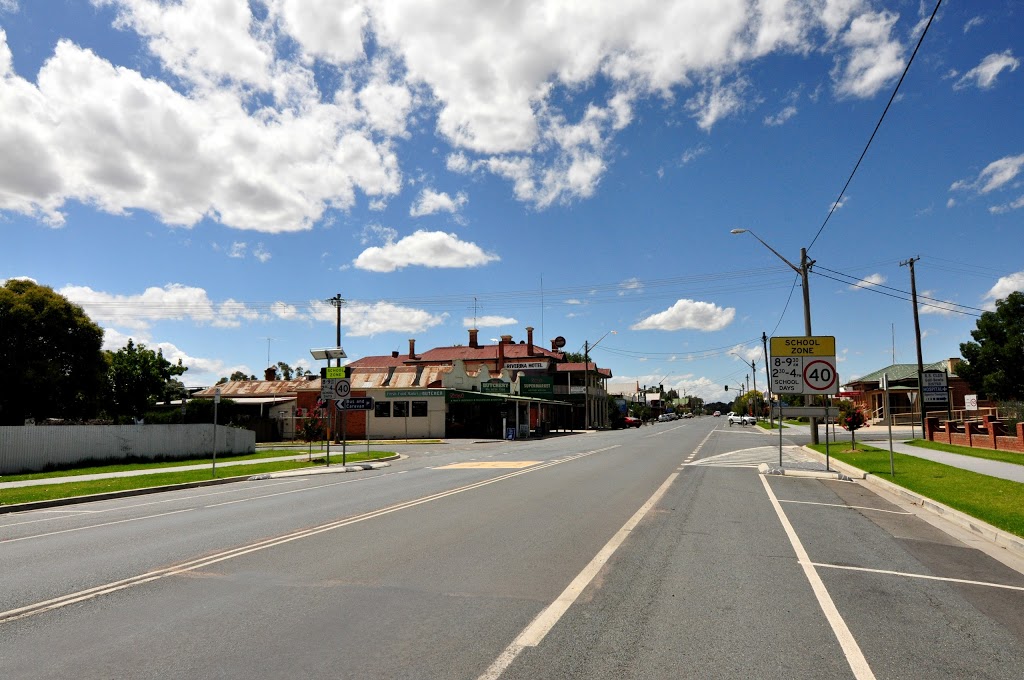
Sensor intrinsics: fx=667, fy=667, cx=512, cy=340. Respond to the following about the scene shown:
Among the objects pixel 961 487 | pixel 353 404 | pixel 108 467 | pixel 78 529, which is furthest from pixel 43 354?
pixel 961 487

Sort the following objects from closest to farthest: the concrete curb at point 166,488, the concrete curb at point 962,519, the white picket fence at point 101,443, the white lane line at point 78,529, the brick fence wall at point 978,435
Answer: the concrete curb at point 962,519 < the white lane line at point 78,529 < the concrete curb at point 166,488 < the brick fence wall at point 978,435 < the white picket fence at point 101,443

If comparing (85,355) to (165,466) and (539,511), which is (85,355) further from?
(539,511)

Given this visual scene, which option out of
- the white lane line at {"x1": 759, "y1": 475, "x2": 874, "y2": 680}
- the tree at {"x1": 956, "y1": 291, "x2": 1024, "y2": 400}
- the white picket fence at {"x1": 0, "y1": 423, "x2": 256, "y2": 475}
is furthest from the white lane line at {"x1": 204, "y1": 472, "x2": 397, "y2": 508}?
the tree at {"x1": 956, "y1": 291, "x2": 1024, "y2": 400}

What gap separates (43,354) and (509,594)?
123 feet

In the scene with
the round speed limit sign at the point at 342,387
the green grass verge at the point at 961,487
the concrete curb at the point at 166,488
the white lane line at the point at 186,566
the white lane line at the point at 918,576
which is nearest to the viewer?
the white lane line at the point at 186,566

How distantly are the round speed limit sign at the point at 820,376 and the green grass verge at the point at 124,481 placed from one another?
57.2ft

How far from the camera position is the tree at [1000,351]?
44.7 meters

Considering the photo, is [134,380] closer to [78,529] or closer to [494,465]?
[494,465]

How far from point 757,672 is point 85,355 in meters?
40.5

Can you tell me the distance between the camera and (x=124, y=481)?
1886 centimetres

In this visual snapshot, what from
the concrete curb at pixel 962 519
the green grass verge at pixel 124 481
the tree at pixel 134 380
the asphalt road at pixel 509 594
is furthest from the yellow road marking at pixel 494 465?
the tree at pixel 134 380

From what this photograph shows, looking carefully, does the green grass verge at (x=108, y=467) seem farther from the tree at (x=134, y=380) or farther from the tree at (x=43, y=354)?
the tree at (x=134, y=380)

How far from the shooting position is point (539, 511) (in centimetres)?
1159

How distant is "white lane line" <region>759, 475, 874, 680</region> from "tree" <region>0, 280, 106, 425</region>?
37.3 metres
